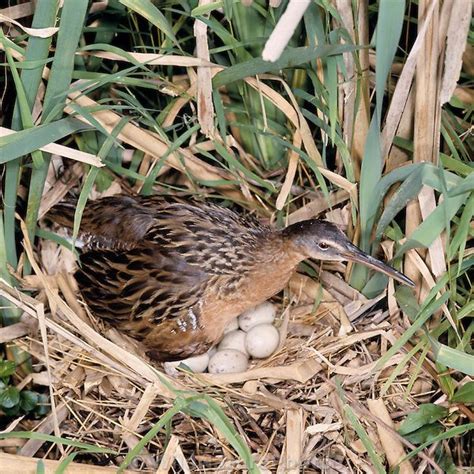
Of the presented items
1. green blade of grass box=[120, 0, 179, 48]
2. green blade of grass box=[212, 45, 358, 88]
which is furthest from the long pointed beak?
green blade of grass box=[120, 0, 179, 48]

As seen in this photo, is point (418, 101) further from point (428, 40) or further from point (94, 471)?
point (94, 471)

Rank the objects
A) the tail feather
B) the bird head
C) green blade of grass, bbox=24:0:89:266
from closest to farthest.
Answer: green blade of grass, bbox=24:0:89:266, the bird head, the tail feather

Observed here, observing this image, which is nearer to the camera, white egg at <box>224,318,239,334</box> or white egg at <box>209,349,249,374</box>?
white egg at <box>209,349,249,374</box>

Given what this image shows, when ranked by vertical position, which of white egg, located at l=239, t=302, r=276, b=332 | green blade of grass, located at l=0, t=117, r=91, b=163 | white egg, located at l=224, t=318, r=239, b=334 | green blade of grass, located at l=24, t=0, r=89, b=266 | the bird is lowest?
white egg, located at l=224, t=318, r=239, b=334

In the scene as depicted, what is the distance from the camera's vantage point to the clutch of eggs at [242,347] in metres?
3.09

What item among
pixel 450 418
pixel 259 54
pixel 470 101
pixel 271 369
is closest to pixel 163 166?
pixel 259 54

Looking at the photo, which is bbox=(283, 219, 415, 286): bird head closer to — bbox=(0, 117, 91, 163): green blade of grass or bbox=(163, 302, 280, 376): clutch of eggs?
bbox=(163, 302, 280, 376): clutch of eggs

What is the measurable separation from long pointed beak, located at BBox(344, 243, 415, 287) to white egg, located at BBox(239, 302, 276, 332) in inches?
17.0

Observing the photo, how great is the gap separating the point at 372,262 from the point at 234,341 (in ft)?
1.91

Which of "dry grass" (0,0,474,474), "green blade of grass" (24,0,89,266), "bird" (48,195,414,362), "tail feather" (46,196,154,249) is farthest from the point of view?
"tail feather" (46,196,154,249)

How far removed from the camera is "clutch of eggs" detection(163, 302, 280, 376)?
3.09 m

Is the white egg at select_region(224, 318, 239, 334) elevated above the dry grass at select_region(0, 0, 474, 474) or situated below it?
below

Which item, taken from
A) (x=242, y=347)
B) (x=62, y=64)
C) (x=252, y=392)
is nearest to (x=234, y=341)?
(x=242, y=347)

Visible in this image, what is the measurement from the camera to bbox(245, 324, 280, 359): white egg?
3105 millimetres
